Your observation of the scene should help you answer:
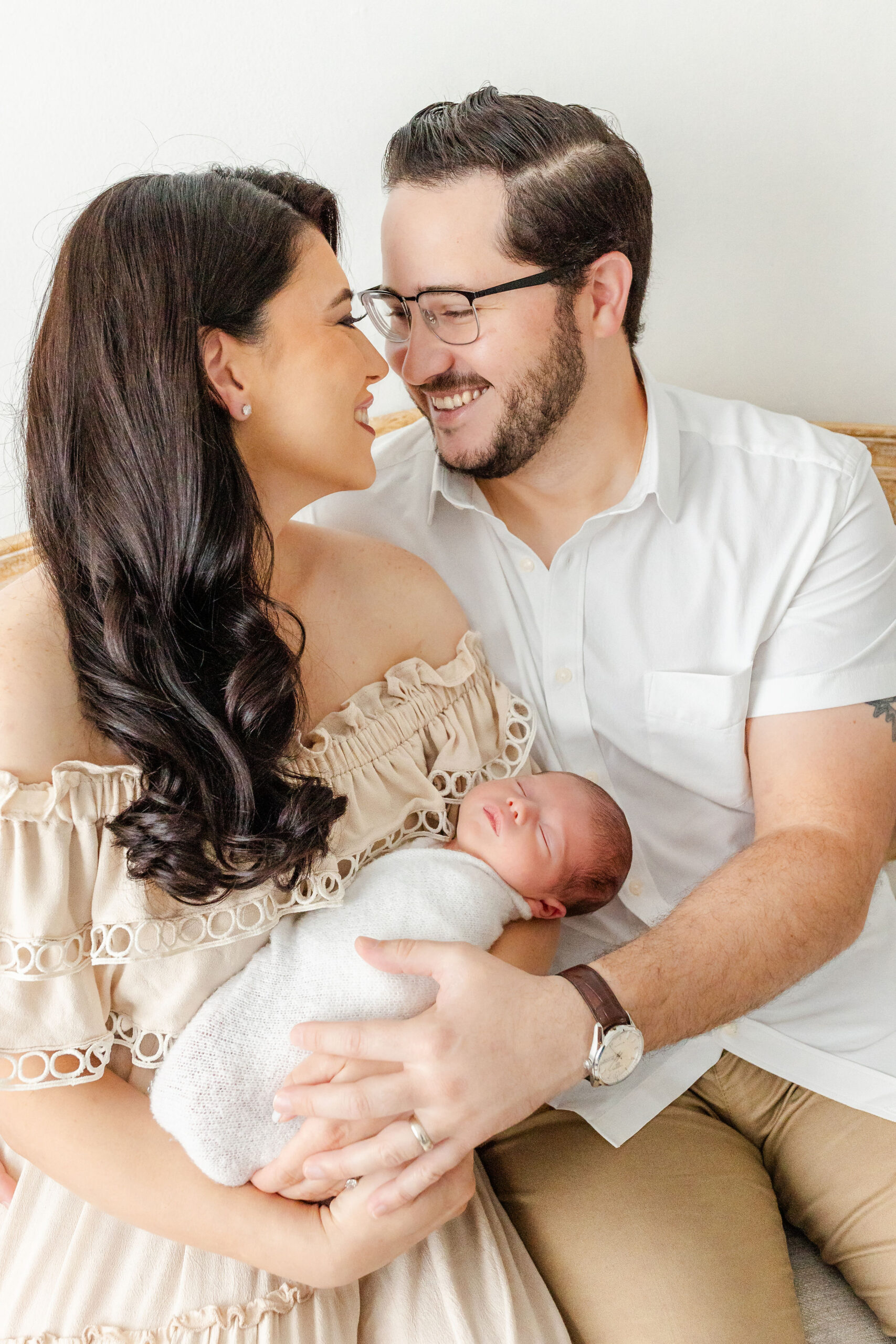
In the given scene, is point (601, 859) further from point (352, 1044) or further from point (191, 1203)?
point (191, 1203)

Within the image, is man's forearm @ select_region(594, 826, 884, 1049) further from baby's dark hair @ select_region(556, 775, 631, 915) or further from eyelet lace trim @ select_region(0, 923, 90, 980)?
eyelet lace trim @ select_region(0, 923, 90, 980)

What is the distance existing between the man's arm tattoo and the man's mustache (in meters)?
0.87

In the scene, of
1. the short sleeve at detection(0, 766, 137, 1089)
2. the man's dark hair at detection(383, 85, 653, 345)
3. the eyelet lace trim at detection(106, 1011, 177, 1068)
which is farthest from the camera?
the man's dark hair at detection(383, 85, 653, 345)

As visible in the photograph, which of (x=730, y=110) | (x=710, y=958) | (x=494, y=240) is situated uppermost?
(x=730, y=110)

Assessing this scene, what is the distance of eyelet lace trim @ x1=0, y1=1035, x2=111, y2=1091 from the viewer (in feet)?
4.06

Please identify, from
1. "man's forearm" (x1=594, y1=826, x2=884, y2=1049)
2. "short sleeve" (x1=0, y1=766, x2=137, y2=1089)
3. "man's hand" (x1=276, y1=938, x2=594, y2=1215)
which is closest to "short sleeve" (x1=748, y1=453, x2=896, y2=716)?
"man's forearm" (x1=594, y1=826, x2=884, y2=1049)

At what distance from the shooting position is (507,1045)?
1294mm

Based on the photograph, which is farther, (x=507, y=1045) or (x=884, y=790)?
(x=884, y=790)

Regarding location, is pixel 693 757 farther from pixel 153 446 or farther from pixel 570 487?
pixel 153 446

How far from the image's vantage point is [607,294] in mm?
1855

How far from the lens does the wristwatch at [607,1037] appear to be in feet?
4.47

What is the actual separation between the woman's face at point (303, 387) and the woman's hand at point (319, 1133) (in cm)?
76

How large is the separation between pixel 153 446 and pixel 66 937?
619 mm

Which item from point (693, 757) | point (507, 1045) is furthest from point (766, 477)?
point (507, 1045)
